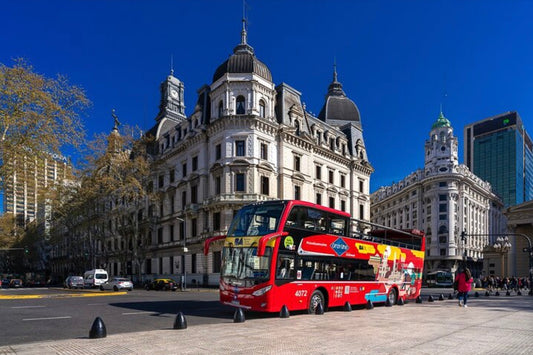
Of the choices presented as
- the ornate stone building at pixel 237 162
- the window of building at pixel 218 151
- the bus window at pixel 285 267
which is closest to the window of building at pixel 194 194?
the ornate stone building at pixel 237 162

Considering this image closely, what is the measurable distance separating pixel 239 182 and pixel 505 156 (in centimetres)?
13716

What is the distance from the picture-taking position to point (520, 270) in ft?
212

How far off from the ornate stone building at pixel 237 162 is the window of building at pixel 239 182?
0.33 ft

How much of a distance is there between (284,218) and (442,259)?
8964 centimetres

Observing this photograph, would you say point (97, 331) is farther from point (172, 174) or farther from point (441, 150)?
point (441, 150)

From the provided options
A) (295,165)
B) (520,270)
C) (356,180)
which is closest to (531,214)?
(520,270)

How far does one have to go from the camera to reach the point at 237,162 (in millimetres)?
41594

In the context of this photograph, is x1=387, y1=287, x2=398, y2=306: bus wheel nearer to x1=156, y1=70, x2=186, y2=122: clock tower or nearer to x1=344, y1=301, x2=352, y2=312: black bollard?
x1=344, y1=301, x2=352, y2=312: black bollard

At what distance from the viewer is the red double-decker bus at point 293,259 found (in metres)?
14.5

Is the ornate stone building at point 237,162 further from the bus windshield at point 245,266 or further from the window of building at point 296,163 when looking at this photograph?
the bus windshield at point 245,266

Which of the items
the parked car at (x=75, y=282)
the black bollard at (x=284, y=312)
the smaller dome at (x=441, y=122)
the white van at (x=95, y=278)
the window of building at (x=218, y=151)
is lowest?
the parked car at (x=75, y=282)

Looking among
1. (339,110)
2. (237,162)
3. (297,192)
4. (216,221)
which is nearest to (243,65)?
(237,162)

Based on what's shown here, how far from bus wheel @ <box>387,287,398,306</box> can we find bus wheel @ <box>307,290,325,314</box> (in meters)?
6.00

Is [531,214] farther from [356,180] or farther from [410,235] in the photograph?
[410,235]
